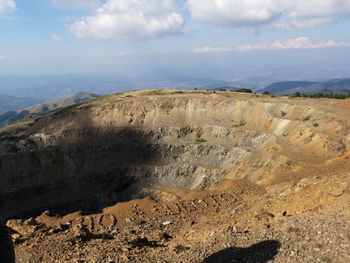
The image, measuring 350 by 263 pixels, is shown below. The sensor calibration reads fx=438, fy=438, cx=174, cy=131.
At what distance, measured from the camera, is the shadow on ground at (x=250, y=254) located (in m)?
21.0

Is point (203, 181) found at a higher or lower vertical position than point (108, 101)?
lower

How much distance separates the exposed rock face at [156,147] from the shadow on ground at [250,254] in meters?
21.3

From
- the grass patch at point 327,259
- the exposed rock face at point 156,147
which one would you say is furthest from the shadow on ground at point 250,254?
the exposed rock face at point 156,147

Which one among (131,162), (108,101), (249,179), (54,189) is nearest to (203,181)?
(249,179)

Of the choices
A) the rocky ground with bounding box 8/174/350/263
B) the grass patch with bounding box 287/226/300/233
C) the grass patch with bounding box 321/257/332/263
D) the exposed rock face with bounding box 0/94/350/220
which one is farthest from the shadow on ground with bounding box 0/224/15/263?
the grass patch with bounding box 321/257/332/263

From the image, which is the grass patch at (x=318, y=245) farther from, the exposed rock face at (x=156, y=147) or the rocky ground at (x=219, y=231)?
the exposed rock face at (x=156, y=147)

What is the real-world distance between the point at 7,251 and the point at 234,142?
101ft

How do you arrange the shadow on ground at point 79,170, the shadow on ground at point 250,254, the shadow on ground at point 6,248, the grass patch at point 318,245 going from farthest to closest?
the shadow on ground at point 79,170 → the shadow on ground at point 6,248 → the shadow on ground at point 250,254 → the grass patch at point 318,245

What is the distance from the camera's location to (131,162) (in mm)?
56562

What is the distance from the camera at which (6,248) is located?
109ft

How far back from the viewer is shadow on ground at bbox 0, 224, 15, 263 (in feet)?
101

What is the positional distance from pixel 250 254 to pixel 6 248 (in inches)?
803

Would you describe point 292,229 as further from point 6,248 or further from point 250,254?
point 6,248

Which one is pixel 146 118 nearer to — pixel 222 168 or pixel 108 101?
pixel 108 101
